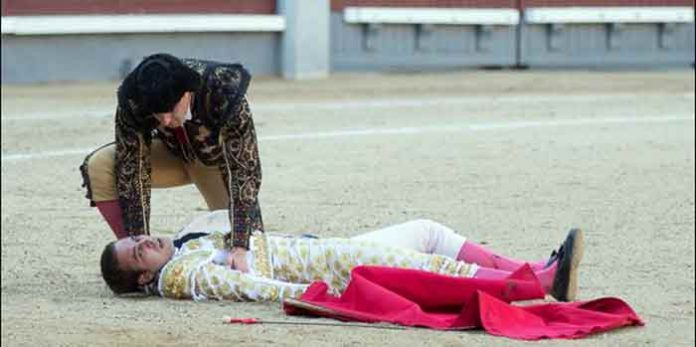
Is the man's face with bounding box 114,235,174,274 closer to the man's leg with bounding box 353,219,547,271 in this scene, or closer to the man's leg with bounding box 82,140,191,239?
the man's leg with bounding box 82,140,191,239

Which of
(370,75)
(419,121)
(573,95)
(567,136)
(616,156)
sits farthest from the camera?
(370,75)

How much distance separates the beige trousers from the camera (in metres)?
6.46

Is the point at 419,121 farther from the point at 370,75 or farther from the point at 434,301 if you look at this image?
the point at 434,301

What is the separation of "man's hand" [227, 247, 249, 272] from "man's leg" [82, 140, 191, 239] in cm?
48

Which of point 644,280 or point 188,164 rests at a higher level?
point 188,164

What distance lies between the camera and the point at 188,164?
6457 mm

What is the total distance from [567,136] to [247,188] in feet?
21.8

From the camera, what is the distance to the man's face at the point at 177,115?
584cm

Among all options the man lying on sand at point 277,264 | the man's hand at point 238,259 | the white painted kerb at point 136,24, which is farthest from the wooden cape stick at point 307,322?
the white painted kerb at point 136,24

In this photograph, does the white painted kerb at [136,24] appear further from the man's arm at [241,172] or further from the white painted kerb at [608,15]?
the man's arm at [241,172]

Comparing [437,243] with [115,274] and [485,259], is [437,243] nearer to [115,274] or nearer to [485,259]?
[485,259]

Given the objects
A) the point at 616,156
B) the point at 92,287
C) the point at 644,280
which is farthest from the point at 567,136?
the point at 92,287

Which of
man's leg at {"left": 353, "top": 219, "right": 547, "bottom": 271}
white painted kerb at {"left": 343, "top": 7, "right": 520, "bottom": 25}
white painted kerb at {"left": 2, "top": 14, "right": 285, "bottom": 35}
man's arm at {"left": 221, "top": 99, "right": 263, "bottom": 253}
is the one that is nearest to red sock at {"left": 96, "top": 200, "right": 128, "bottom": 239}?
man's arm at {"left": 221, "top": 99, "right": 263, "bottom": 253}

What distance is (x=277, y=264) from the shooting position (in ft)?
20.5
